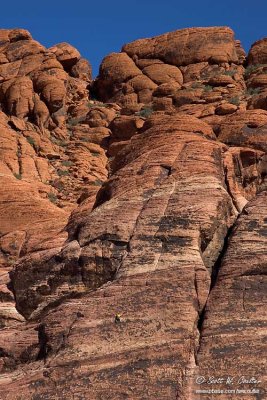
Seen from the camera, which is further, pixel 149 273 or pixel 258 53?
pixel 258 53

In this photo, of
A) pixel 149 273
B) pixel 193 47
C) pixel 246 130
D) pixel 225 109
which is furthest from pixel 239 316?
pixel 193 47

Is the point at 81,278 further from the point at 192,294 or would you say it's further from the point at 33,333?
the point at 192,294

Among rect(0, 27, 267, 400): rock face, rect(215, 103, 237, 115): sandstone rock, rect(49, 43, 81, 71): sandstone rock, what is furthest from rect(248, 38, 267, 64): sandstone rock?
rect(215, 103, 237, 115): sandstone rock

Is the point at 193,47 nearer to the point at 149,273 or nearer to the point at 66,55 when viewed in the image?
the point at 66,55

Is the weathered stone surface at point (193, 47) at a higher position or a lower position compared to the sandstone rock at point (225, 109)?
higher

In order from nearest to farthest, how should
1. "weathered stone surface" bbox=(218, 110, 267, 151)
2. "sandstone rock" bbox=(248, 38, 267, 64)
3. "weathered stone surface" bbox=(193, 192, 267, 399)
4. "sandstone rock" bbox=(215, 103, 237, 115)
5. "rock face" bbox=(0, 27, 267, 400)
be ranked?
"weathered stone surface" bbox=(193, 192, 267, 399), "rock face" bbox=(0, 27, 267, 400), "weathered stone surface" bbox=(218, 110, 267, 151), "sandstone rock" bbox=(215, 103, 237, 115), "sandstone rock" bbox=(248, 38, 267, 64)

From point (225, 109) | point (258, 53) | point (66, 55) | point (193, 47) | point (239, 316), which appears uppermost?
point (66, 55)

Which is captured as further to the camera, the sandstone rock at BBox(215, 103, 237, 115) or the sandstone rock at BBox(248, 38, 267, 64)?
the sandstone rock at BBox(248, 38, 267, 64)

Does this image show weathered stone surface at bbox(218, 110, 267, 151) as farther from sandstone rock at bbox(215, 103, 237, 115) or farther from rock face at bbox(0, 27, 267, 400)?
sandstone rock at bbox(215, 103, 237, 115)

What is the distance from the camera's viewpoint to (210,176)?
19906 mm

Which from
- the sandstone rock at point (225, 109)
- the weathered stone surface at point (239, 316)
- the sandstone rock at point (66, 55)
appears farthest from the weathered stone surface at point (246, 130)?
the sandstone rock at point (66, 55)

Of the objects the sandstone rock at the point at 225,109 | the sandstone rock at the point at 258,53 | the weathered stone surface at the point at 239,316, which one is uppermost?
the sandstone rock at the point at 258,53

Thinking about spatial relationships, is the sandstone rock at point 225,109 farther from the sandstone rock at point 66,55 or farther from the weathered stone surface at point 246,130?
the sandstone rock at point 66,55

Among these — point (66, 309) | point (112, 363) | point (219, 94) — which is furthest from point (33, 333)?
point (219, 94)
